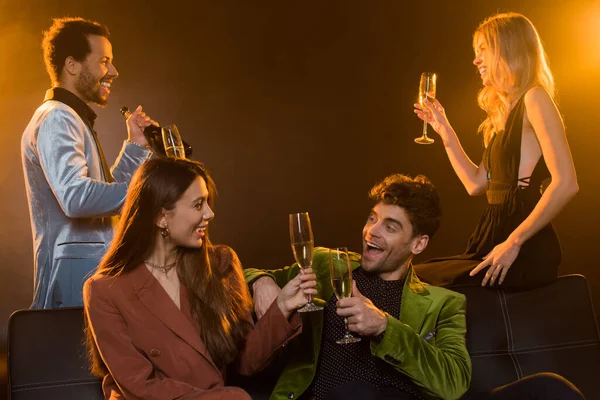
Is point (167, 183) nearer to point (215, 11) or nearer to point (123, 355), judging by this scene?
point (123, 355)

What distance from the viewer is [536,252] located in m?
2.99

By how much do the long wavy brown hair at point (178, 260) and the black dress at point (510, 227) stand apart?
97 centimetres

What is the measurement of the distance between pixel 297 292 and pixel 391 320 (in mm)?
319

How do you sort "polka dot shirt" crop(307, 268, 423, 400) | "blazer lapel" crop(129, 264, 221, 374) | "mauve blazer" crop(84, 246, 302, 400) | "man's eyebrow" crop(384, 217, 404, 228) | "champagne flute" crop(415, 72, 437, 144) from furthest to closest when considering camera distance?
1. "champagne flute" crop(415, 72, 437, 144)
2. "man's eyebrow" crop(384, 217, 404, 228)
3. "polka dot shirt" crop(307, 268, 423, 400)
4. "blazer lapel" crop(129, 264, 221, 374)
5. "mauve blazer" crop(84, 246, 302, 400)

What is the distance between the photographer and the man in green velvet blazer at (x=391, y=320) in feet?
7.92

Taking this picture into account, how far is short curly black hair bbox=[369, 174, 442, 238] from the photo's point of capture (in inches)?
111

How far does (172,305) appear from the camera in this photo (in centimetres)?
234

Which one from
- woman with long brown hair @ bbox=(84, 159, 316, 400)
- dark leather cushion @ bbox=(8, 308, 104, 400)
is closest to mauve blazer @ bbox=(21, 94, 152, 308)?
dark leather cushion @ bbox=(8, 308, 104, 400)

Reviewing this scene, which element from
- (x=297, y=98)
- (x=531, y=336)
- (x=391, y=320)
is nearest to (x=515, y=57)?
(x=531, y=336)

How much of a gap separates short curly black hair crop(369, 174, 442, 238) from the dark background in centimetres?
215

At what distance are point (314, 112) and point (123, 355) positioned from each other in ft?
9.91

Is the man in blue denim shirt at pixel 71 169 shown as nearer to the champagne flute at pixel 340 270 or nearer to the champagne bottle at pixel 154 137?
the champagne bottle at pixel 154 137

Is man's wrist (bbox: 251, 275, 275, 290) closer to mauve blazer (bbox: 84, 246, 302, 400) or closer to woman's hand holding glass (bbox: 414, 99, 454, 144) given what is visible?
mauve blazer (bbox: 84, 246, 302, 400)

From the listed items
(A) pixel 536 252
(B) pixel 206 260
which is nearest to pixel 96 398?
(B) pixel 206 260
